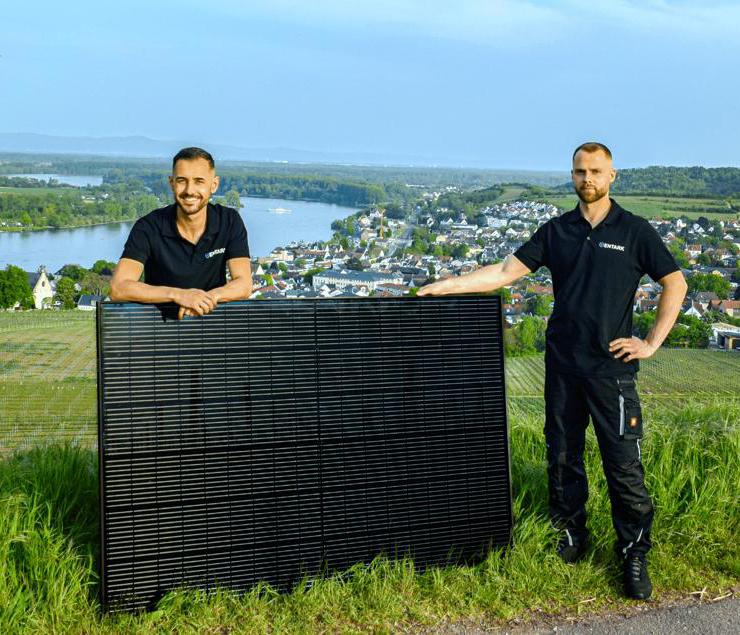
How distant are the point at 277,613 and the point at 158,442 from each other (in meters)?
0.79

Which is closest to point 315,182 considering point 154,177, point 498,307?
point 154,177

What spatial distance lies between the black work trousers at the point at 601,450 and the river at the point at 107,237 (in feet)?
246

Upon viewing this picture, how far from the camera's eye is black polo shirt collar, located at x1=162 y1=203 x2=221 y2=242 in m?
3.48

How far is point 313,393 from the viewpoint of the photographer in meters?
3.34

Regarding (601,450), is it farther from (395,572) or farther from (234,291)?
(234,291)

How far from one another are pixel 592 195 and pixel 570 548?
1550 mm

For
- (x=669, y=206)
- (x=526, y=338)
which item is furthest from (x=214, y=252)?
(x=669, y=206)

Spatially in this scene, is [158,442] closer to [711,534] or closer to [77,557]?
[77,557]

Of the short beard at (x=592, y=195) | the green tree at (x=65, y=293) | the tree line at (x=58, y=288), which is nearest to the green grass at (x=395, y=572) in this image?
the short beard at (x=592, y=195)

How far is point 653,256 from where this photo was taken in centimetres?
340

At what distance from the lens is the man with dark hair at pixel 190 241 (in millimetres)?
3408

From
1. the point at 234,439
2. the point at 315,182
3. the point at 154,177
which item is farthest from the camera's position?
the point at 315,182

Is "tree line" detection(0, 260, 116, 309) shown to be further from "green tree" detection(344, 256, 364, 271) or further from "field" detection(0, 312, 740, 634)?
"field" detection(0, 312, 740, 634)

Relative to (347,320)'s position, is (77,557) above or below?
Answer: below
